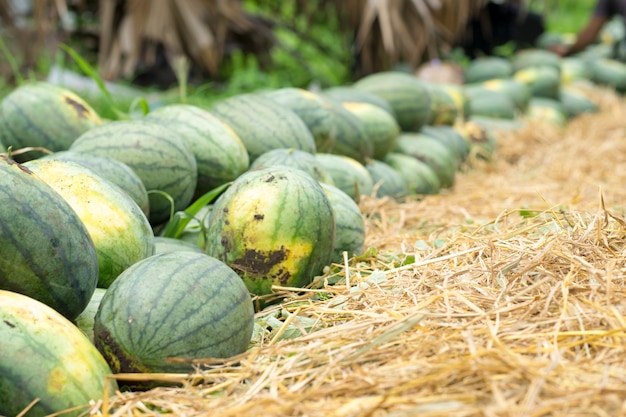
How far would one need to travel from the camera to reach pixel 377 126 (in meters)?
4.40

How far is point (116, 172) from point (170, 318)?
0.88m

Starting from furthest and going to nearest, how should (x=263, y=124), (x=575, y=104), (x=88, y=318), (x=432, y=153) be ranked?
(x=575, y=104) → (x=432, y=153) → (x=263, y=124) → (x=88, y=318)

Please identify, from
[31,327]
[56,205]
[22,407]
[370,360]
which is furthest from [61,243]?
A: [370,360]

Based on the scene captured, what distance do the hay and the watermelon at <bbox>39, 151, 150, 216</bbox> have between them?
24.5 inches

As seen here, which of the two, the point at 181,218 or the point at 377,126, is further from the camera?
the point at 377,126

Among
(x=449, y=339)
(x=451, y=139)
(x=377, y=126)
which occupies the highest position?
(x=449, y=339)

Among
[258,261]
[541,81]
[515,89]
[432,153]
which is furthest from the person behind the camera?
[541,81]

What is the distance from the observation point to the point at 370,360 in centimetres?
172

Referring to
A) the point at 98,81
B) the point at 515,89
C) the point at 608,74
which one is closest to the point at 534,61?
the point at 515,89

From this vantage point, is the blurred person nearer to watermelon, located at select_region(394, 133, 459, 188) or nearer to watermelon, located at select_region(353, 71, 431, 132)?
watermelon, located at select_region(353, 71, 431, 132)

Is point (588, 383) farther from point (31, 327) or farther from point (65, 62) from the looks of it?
point (65, 62)

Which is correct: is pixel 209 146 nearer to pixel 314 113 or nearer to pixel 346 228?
pixel 346 228

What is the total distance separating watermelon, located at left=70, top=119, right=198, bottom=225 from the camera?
9.14 ft

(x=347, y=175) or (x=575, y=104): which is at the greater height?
(x=347, y=175)
